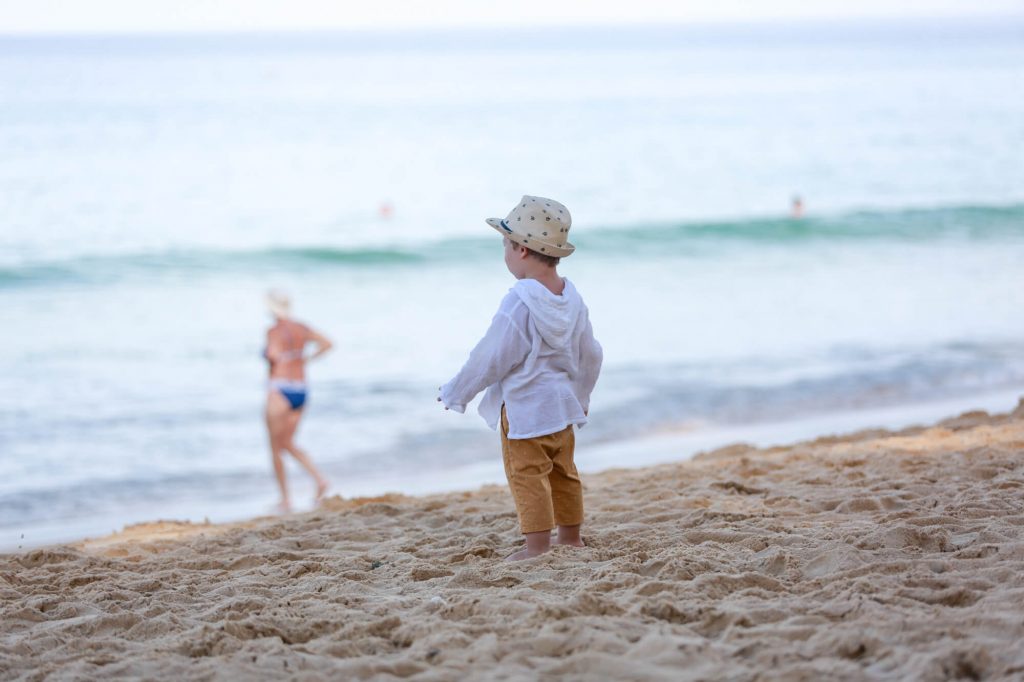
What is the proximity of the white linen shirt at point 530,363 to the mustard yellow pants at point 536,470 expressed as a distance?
63 mm

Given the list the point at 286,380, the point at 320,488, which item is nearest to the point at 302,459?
the point at 320,488

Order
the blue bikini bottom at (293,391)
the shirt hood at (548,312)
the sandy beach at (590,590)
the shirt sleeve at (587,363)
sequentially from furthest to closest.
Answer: the blue bikini bottom at (293,391) → the shirt sleeve at (587,363) → the shirt hood at (548,312) → the sandy beach at (590,590)

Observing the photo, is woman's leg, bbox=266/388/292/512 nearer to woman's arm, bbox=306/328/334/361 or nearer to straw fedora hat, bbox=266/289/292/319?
woman's arm, bbox=306/328/334/361

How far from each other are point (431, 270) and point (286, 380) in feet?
37.1

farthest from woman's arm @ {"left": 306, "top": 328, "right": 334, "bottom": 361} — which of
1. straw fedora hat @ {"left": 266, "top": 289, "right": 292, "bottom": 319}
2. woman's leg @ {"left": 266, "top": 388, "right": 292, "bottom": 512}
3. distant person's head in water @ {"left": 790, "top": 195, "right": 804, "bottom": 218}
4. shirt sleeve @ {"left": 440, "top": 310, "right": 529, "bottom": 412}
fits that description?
distant person's head in water @ {"left": 790, "top": 195, "right": 804, "bottom": 218}

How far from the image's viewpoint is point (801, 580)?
3.92 meters

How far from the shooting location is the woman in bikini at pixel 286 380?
27.1 ft

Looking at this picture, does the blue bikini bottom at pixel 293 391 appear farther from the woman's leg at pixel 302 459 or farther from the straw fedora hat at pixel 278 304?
the straw fedora hat at pixel 278 304

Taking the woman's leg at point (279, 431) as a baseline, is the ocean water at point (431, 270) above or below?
above

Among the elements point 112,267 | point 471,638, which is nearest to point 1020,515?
point 471,638

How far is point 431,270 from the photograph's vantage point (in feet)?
64.9

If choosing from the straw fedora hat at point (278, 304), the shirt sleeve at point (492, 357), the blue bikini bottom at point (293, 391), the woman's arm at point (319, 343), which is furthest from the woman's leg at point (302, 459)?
the shirt sleeve at point (492, 357)

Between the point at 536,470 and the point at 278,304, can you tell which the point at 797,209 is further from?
the point at 536,470

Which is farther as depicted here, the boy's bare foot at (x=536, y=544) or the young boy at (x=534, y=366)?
the boy's bare foot at (x=536, y=544)
